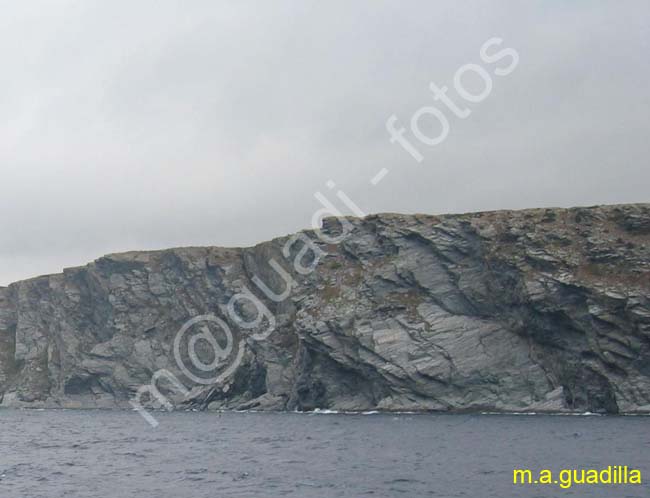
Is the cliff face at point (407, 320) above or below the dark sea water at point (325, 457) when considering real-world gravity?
above

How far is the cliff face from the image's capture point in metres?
103

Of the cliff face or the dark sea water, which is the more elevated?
the cliff face

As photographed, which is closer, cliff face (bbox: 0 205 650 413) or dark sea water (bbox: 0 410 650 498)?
dark sea water (bbox: 0 410 650 498)

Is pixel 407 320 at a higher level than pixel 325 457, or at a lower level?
higher

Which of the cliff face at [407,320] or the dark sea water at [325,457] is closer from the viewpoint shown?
the dark sea water at [325,457]

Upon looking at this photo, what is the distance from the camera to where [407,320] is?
11369 centimetres

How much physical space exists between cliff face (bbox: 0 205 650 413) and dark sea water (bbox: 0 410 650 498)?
37.1ft

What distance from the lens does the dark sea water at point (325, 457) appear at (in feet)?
147

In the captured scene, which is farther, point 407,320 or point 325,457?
point 407,320

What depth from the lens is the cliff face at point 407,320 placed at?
103 metres

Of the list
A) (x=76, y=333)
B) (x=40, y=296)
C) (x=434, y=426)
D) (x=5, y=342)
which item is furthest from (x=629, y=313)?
(x=5, y=342)

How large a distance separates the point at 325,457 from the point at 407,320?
56.3m

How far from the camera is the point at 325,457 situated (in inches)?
2317

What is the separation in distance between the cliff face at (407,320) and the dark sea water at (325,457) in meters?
11.3
